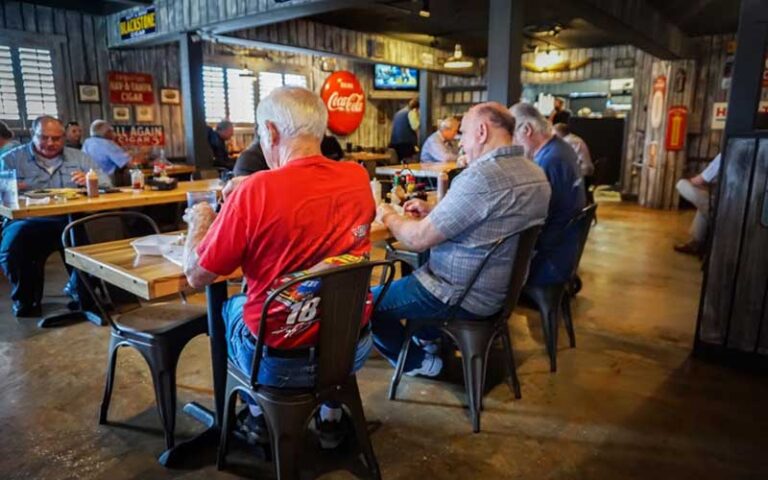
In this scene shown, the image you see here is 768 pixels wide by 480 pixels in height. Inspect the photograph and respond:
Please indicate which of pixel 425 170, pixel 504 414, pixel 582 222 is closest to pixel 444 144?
pixel 425 170

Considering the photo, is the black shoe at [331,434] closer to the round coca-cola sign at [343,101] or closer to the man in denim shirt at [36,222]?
the man in denim shirt at [36,222]

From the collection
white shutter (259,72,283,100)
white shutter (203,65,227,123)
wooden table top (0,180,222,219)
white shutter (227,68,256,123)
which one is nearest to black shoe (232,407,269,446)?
wooden table top (0,180,222,219)

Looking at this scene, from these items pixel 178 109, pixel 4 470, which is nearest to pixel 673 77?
pixel 178 109

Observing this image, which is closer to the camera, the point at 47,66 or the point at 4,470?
the point at 4,470

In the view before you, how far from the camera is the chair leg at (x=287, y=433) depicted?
1667 mm

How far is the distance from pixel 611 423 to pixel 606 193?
8.65 metres

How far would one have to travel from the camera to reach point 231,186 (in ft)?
8.23

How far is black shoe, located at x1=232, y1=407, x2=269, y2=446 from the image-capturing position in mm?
2092

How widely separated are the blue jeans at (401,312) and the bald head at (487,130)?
61 centimetres

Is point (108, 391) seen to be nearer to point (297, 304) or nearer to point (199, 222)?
point (199, 222)

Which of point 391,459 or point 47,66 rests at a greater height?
point 47,66

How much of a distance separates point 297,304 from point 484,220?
2.79 ft

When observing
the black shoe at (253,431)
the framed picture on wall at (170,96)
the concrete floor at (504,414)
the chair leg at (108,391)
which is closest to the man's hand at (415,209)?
the concrete floor at (504,414)

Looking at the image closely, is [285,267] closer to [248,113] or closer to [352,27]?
[352,27]
